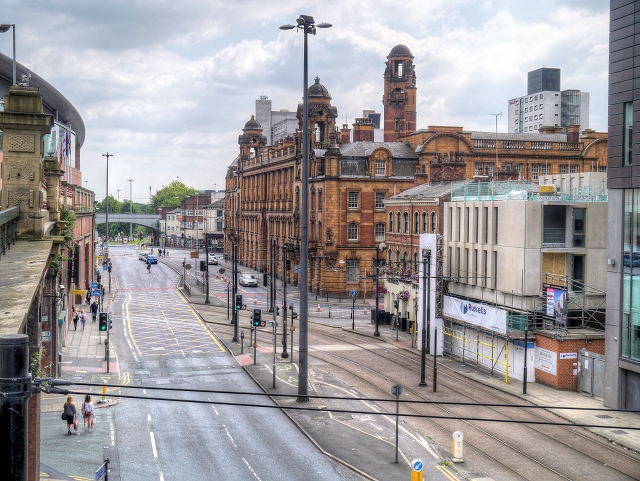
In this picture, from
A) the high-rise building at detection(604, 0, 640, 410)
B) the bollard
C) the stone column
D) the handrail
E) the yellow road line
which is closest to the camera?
the handrail

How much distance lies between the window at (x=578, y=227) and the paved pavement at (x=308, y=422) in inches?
327

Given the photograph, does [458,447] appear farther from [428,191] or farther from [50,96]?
[50,96]

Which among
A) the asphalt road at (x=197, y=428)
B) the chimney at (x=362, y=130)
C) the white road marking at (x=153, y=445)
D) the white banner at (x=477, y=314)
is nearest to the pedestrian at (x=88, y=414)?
the asphalt road at (x=197, y=428)

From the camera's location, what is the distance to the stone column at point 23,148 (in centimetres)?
1767

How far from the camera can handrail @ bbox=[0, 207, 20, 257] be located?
610 inches

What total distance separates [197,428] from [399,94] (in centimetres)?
8007

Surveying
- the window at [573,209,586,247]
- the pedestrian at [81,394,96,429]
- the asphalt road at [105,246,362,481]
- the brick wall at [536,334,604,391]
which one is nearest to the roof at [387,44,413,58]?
the asphalt road at [105,246,362,481]

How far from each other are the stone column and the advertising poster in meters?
27.1

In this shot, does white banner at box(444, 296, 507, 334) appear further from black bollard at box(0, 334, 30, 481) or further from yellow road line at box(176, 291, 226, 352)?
black bollard at box(0, 334, 30, 481)

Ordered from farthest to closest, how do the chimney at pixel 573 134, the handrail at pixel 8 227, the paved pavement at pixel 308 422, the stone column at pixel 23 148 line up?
1. the chimney at pixel 573 134
2. the paved pavement at pixel 308 422
3. the stone column at pixel 23 148
4. the handrail at pixel 8 227

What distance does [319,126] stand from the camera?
9112 cm

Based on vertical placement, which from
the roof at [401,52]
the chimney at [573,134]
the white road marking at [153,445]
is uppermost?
the roof at [401,52]

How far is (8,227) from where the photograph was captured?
1678 centimetres

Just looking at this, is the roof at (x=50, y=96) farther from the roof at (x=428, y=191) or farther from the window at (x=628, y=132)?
the window at (x=628, y=132)
